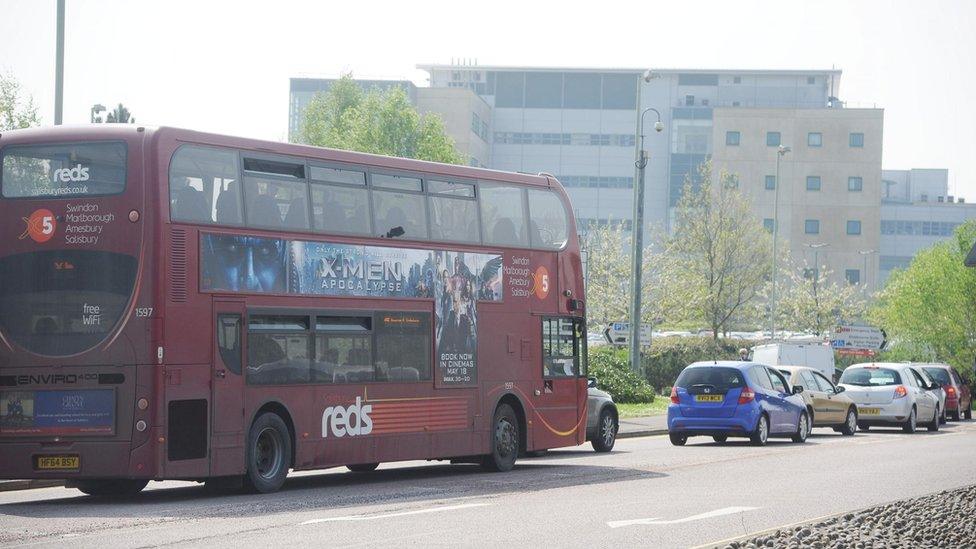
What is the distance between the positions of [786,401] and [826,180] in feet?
277

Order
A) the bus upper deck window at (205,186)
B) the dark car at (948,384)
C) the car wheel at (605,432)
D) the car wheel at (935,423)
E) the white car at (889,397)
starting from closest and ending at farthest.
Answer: the bus upper deck window at (205,186) → the car wheel at (605,432) → the white car at (889,397) → the car wheel at (935,423) → the dark car at (948,384)

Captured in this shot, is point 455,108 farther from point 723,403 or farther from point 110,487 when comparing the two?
point 110,487

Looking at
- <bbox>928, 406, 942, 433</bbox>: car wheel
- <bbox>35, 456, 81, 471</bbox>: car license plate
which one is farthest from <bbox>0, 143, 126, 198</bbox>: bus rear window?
<bbox>928, 406, 942, 433</bbox>: car wheel

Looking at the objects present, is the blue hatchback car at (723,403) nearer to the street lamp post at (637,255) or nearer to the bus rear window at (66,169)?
the street lamp post at (637,255)

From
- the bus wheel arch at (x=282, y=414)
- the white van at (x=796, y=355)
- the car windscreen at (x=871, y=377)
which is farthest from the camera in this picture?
the white van at (x=796, y=355)

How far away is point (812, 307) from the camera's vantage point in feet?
292

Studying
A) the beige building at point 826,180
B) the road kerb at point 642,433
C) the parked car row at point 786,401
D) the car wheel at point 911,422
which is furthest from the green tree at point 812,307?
the road kerb at point 642,433

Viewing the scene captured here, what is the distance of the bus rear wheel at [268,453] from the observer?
16.9 meters

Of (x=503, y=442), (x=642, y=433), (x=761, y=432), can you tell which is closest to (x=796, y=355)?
(x=642, y=433)

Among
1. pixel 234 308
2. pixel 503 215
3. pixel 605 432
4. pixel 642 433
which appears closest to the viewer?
pixel 234 308

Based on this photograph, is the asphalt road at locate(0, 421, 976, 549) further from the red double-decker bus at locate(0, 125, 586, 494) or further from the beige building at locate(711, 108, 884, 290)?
the beige building at locate(711, 108, 884, 290)

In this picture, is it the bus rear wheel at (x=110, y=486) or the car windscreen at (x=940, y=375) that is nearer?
the bus rear wheel at (x=110, y=486)

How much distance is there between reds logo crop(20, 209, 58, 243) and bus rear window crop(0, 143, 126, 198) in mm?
217

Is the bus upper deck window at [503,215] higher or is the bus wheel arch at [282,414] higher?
the bus upper deck window at [503,215]
